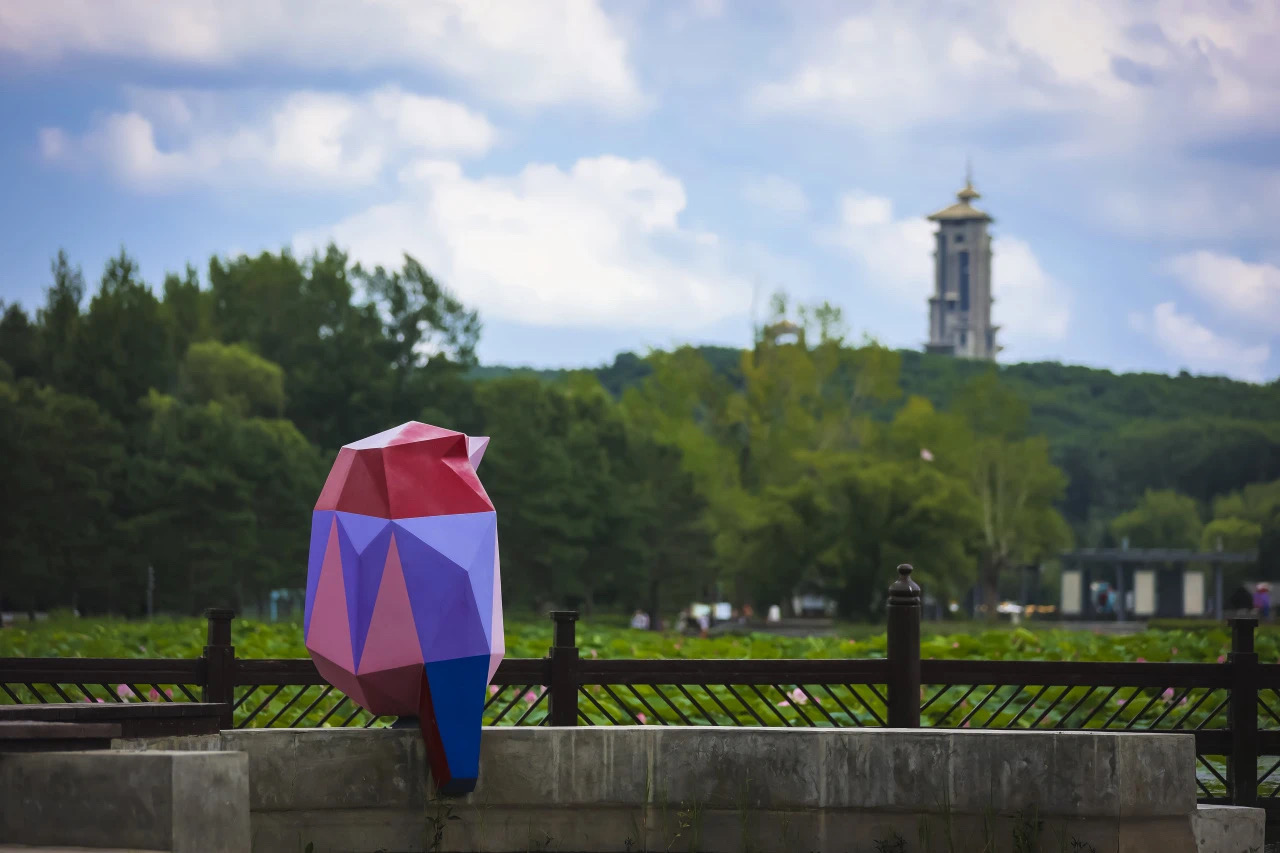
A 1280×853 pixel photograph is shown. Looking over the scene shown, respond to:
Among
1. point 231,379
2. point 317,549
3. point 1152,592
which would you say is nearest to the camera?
point 317,549

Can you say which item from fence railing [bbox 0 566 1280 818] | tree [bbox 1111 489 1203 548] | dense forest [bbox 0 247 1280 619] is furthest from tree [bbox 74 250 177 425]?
tree [bbox 1111 489 1203 548]

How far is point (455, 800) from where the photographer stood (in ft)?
29.7

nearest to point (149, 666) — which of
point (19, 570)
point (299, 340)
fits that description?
point (19, 570)

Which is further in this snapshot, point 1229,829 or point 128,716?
point 1229,829

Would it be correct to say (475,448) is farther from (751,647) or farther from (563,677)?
(751,647)

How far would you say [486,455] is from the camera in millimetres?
63688

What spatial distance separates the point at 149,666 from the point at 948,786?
496cm

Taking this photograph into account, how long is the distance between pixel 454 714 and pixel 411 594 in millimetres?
710

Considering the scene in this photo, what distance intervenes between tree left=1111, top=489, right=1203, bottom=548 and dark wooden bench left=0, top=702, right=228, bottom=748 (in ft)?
343

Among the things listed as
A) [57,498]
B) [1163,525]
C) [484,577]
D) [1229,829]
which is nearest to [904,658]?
[1229,829]

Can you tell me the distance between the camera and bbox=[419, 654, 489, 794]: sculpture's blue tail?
874cm

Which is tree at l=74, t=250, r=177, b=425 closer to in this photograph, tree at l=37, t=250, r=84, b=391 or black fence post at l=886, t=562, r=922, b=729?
tree at l=37, t=250, r=84, b=391

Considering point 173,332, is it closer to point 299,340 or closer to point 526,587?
point 299,340

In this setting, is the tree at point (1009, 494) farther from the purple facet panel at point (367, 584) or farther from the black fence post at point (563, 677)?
the purple facet panel at point (367, 584)
